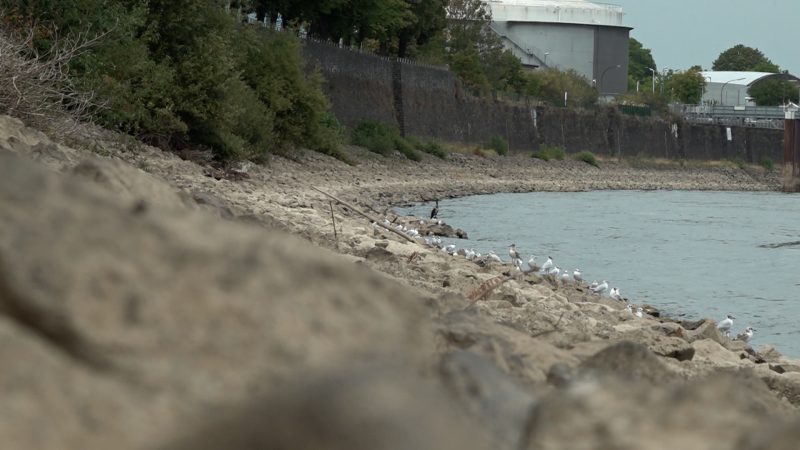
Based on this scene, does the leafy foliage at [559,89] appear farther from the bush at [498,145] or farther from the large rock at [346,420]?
the large rock at [346,420]

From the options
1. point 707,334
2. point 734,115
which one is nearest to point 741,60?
Answer: point 734,115

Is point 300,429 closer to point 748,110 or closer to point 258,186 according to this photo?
point 258,186

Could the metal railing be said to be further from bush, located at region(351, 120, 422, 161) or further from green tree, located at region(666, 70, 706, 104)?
bush, located at region(351, 120, 422, 161)

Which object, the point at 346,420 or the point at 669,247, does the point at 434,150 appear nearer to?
the point at 669,247

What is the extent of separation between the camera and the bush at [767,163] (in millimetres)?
99875

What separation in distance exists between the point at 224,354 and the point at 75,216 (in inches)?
15.7

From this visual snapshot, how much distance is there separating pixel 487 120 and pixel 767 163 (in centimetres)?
3866

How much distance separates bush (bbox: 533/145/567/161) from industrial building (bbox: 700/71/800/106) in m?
58.6

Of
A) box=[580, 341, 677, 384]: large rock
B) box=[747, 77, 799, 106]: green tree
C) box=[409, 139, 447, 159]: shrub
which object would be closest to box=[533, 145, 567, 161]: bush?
box=[409, 139, 447, 159]: shrub

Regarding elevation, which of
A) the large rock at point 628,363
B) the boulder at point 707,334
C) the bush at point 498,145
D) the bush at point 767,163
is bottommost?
the bush at point 767,163

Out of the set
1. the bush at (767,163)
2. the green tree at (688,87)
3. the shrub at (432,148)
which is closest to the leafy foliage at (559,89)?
the bush at (767,163)

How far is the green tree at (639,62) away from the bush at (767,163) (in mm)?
53796

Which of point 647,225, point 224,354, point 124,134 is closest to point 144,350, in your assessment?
point 224,354

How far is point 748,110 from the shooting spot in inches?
4594
